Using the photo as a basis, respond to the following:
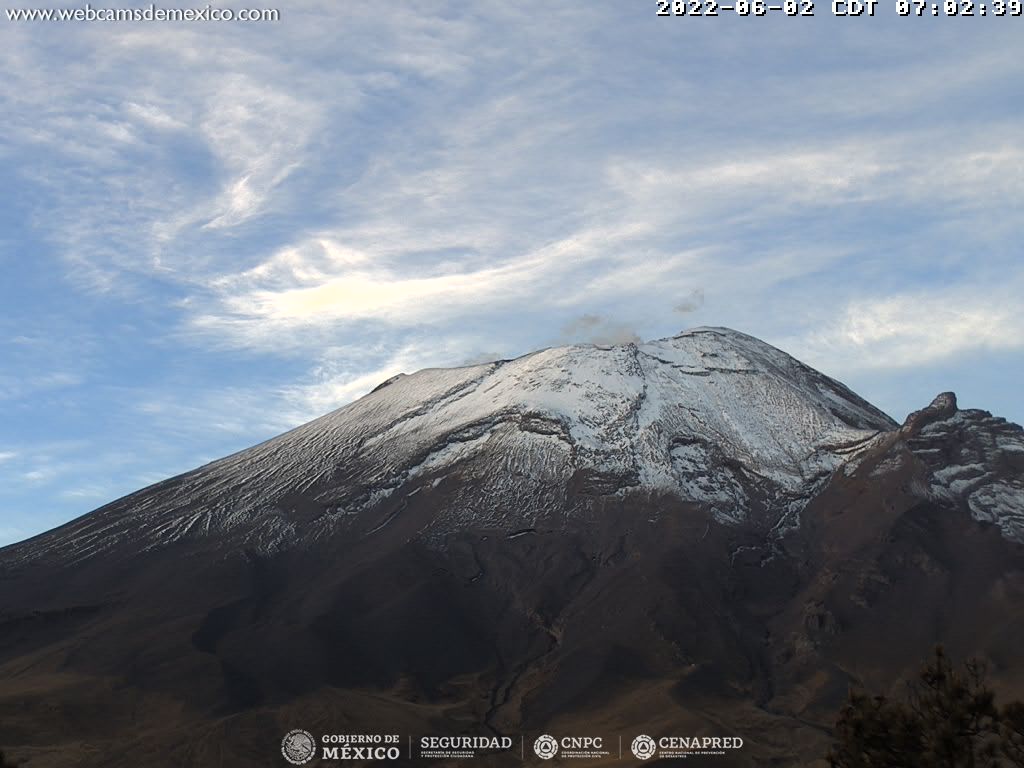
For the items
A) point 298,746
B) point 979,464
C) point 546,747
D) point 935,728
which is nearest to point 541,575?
point 546,747

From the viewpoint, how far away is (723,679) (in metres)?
117

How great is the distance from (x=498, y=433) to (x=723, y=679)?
53165 millimetres

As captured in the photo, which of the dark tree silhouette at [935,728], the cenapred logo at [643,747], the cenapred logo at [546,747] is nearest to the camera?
the dark tree silhouette at [935,728]

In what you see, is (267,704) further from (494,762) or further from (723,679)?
(723,679)

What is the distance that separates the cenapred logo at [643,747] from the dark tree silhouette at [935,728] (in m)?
70.9

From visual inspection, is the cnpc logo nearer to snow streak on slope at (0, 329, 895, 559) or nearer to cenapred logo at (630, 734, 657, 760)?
cenapred logo at (630, 734, 657, 760)

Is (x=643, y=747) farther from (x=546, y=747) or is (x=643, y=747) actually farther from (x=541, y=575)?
(x=541, y=575)

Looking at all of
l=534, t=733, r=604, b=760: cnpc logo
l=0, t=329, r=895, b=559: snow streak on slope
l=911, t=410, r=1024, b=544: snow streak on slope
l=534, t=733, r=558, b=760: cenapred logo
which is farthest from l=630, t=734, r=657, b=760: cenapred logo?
l=911, t=410, r=1024, b=544: snow streak on slope

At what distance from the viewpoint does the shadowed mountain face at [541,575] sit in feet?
366

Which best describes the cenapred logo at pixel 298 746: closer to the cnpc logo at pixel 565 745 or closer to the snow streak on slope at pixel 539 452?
the cnpc logo at pixel 565 745

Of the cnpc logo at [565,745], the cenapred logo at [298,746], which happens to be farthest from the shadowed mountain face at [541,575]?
the cnpc logo at [565,745]

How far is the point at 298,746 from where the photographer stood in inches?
4067

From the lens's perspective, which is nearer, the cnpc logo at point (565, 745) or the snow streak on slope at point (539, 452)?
the cnpc logo at point (565, 745)

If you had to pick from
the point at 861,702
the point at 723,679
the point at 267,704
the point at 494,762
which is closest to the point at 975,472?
the point at 723,679
